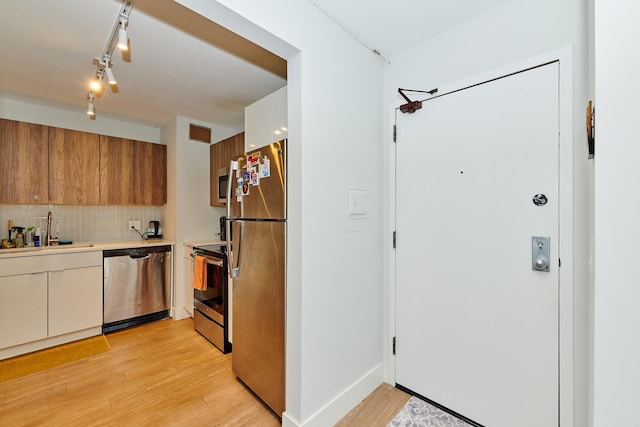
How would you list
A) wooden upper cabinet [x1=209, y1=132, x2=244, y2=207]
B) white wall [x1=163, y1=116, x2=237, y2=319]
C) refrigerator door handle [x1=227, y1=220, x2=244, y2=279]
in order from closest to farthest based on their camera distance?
refrigerator door handle [x1=227, y1=220, x2=244, y2=279]
wooden upper cabinet [x1=209, y1=132, x2=244, y2=207]
white wall [x1=163, y1=116, x2=237, y2=319]

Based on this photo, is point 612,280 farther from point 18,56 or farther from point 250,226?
point 18,56

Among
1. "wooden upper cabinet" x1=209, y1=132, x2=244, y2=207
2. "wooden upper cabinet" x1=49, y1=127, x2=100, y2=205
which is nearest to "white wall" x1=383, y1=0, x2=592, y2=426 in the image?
"wooden upper cabinet" x1=209, y1=132, x2=244, y2=207

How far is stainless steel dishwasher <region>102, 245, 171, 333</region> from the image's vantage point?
298cm

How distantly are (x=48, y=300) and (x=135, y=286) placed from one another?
2.34 feet

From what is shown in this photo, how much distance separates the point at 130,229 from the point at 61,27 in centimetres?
255

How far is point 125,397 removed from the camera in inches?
75.8

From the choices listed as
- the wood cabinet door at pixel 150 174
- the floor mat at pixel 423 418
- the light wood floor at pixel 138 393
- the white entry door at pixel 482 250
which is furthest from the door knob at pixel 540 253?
the wood cabinet door at pixel 150 174

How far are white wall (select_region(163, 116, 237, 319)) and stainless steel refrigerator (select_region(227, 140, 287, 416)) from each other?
157 centimetres

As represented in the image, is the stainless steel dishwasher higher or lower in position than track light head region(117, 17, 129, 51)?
lower

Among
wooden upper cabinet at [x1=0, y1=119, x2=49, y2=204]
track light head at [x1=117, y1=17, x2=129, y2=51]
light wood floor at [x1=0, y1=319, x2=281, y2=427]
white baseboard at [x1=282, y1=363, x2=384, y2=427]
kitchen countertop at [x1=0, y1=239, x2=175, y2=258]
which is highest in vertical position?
track light head at [x1=117, y1=17, x2=129, y2=51]

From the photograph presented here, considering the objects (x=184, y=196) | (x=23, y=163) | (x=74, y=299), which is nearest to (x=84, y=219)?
(x=23, y=163)

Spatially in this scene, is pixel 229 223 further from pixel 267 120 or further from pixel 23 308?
pixel 23 308

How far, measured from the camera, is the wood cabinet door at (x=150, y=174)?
3423 millimetres

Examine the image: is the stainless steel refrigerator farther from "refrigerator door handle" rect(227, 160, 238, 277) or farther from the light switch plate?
the light switch plate
